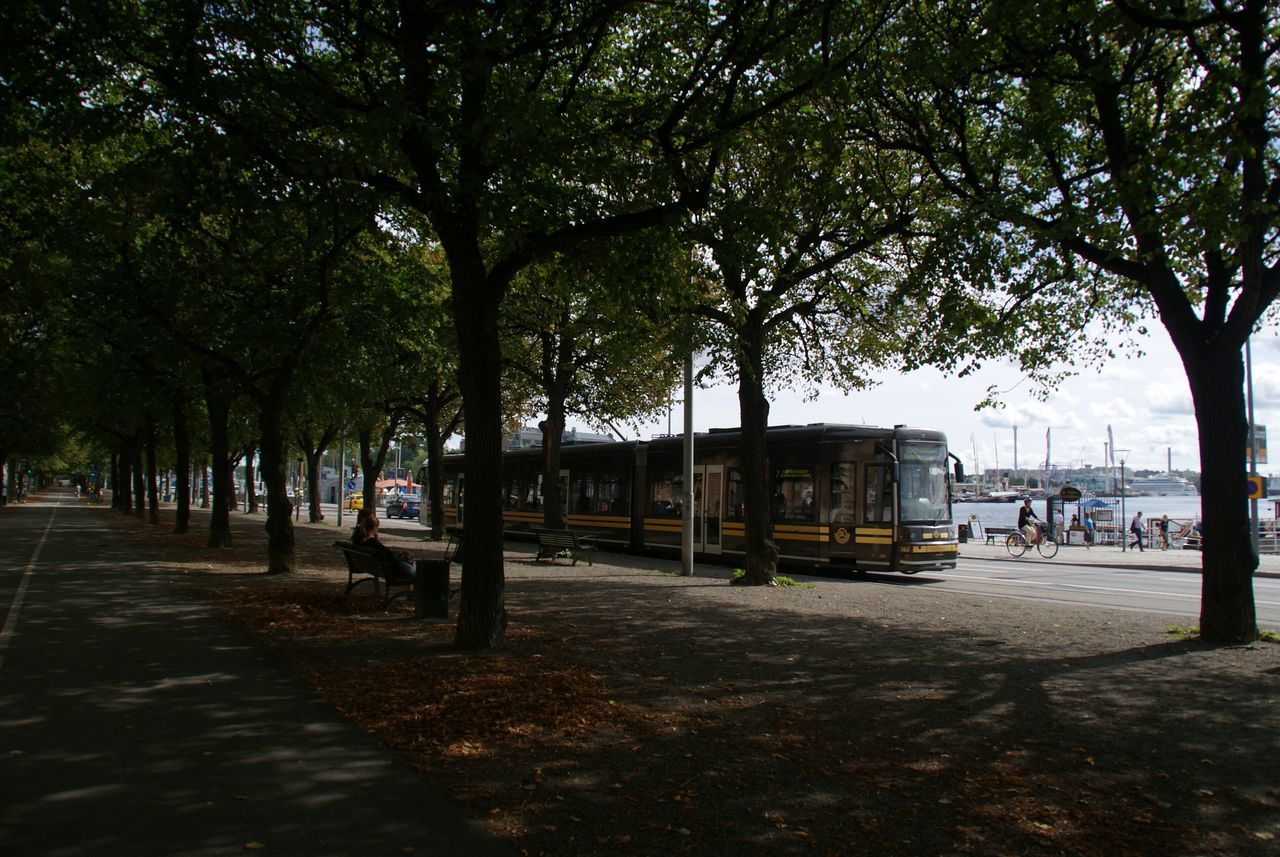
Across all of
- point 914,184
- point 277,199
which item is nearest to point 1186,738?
point 277,199

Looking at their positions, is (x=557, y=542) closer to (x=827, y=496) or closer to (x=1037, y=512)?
(x=827, y=496)

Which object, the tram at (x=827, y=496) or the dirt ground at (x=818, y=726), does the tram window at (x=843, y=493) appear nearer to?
the tram at (x=827, y=496)

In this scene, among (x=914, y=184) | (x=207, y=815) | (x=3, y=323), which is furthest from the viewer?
(x=3, y=323)

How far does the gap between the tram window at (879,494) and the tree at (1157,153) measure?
348 inches

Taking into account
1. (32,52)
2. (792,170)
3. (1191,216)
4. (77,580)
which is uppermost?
(32,52)

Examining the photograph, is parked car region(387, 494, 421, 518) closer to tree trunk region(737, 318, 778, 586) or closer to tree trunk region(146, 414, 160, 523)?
tree trunk region(146, 414, 160, 523)

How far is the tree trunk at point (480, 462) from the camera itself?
27.7 feet

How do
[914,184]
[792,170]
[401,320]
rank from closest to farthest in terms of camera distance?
[792,170] < [914,184] < [401,320]

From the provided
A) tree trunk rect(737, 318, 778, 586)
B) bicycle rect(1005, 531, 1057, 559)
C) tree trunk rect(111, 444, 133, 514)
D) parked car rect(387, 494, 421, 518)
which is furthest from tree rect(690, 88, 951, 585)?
parked car rect(387, 494, 421, 518)

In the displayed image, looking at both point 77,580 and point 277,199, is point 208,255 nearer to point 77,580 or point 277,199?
point 77,580

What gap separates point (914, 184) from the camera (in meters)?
14.3

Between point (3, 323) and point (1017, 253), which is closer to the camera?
point (1017, 253)

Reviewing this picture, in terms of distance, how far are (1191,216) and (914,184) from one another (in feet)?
19.9

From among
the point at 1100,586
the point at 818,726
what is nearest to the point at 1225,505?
the point at 818,726
